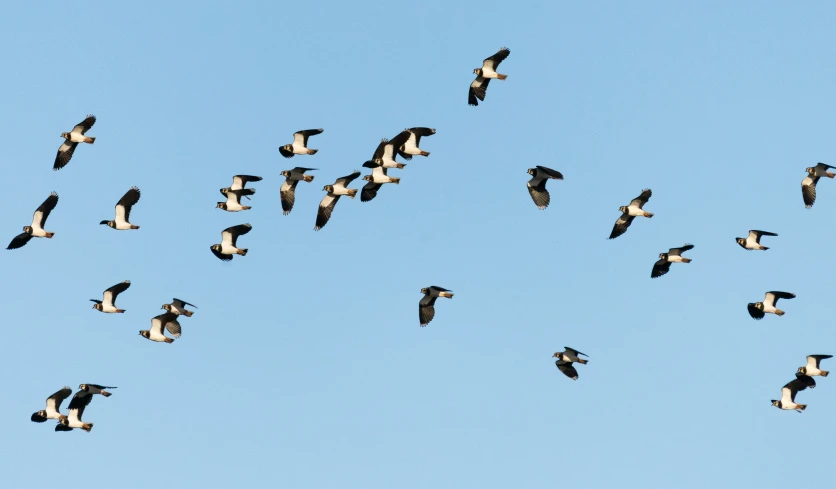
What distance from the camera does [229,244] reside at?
61.7 meters

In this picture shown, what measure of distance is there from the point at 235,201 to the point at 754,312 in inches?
893

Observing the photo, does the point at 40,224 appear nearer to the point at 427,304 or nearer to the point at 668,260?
the point at 427,304

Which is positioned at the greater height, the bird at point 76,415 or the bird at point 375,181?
the bird at point 375,181

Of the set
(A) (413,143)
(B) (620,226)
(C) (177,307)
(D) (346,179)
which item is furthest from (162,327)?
(B) (620,226)

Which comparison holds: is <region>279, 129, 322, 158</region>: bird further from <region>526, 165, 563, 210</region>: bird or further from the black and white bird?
the black and white bird

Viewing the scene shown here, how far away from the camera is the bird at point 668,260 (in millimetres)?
63875

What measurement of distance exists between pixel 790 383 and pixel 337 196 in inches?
849

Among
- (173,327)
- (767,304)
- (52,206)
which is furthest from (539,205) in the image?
(52,206)

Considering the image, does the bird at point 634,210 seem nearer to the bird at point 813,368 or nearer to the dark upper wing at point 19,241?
the bird at point 813,368

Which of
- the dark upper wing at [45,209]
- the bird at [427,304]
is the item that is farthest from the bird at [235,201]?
the bird at [427,304]

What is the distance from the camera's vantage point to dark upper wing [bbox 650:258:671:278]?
64.9 metres

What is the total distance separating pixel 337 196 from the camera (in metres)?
64.2

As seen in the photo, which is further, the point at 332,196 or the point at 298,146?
the point at 332,196

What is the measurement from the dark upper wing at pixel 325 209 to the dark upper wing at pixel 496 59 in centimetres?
879
